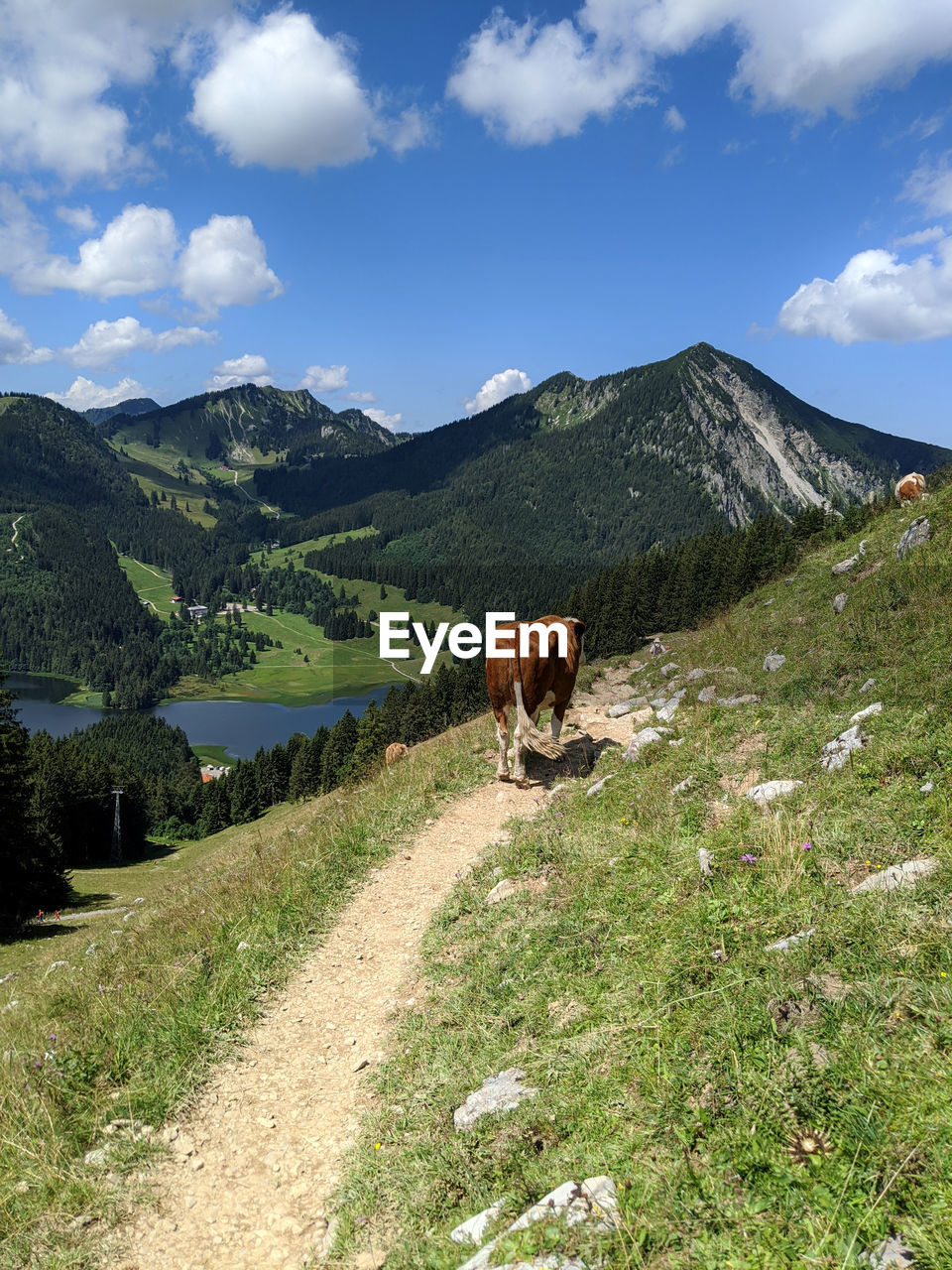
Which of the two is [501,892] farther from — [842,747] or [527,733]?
[842,747]

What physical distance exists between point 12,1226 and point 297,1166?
2053 millimetres

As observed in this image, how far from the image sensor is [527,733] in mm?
13719

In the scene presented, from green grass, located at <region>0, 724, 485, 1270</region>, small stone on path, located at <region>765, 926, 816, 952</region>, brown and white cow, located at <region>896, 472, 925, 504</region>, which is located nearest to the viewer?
green grass, located at <region>0, 724, 485, 1270</region>

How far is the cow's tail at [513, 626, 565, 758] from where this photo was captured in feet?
43.8

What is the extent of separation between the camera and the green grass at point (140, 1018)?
485 centimetres

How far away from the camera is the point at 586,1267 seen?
3303 mm

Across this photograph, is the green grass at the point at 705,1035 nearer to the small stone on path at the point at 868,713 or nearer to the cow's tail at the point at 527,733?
the small stone on path at the point at 868,713

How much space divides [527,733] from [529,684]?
→ 44.7 inches

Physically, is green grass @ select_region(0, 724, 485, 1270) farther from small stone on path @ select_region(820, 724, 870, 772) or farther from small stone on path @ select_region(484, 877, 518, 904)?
small stone on path @ select_region(820, 724, 870, 772)

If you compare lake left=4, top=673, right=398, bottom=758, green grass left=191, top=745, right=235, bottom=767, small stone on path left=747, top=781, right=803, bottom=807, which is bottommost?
green grass left=191, top=745, right=235, bottom=767

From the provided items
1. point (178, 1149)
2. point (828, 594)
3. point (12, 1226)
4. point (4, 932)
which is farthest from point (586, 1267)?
point (4, 932)

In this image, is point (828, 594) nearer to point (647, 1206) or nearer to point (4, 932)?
point (647, 1206)

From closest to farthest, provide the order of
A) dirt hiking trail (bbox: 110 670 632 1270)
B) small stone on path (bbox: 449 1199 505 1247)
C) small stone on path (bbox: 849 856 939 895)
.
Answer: small stone on path (bbox: 449 1199 505 1247), dirt hiking trail (bbox: 110 670 632 1270), small stone on path (bbox: 849 856 939 895)

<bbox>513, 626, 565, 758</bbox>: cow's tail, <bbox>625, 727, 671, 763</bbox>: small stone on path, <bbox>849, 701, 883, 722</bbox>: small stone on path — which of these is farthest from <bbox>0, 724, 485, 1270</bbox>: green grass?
<bbox>849, 701, 883, 722</bbox>: small stone on path
